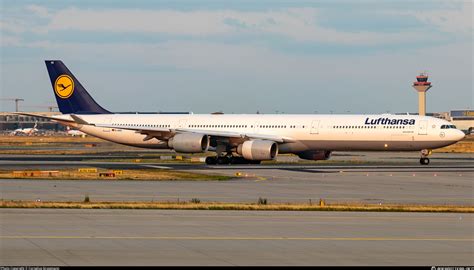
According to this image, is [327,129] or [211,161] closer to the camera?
[327,129]

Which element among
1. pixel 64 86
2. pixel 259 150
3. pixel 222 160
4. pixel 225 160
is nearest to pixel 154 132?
pixel 222 160

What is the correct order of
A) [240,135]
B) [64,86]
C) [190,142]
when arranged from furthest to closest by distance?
[64,86] → [240,135] → [190,142]

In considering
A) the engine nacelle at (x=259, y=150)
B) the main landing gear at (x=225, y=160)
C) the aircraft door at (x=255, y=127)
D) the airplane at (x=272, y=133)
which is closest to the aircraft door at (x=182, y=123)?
the airplane at (x=272, y=133)

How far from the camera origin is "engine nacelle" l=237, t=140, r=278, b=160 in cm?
6306

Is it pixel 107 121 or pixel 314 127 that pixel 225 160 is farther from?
pixel 107 121

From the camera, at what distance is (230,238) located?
22375 mm

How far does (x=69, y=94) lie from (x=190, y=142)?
621 inches

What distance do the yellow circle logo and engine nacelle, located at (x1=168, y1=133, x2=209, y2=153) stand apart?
1416cm

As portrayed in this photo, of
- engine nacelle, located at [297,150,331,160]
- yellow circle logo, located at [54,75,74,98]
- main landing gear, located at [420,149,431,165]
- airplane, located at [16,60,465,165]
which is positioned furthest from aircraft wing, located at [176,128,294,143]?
yellow circle logo, located at [54,75,74,98]

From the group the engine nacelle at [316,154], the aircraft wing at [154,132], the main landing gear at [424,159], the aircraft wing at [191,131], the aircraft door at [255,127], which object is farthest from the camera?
the aircraft door at [255,127]

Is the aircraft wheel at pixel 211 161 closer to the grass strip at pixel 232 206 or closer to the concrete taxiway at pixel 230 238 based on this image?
the grass strip at pixel 232 206

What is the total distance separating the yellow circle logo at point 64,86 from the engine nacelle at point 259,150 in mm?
18560

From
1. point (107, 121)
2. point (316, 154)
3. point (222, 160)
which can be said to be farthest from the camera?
point (107, 121)

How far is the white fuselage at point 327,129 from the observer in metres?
64.4
